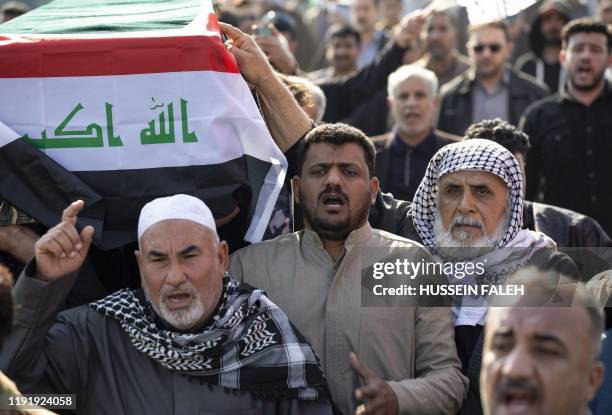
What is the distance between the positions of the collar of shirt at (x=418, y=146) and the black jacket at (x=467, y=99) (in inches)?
41.7

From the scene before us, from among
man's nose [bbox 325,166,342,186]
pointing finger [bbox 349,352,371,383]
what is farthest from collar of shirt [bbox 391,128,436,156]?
pointing finger [bbox 349,352,371,383]

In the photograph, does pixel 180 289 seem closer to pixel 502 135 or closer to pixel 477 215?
pixel 477 215

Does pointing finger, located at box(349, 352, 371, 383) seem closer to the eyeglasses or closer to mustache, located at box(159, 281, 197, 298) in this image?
mustache, located at box(159, 281, 197, 298)

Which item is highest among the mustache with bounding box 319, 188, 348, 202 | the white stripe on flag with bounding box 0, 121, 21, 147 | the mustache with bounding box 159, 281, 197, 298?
the white stripe on flag with bounding box 0, 121, 21, 147

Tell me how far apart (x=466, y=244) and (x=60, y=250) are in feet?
6.48

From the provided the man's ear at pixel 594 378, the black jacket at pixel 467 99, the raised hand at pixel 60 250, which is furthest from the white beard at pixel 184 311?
the black jacket at pixel 467 99

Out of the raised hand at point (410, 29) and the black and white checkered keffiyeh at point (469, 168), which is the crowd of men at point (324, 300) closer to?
the black and white checkered keffiyeh at point (469, 168)

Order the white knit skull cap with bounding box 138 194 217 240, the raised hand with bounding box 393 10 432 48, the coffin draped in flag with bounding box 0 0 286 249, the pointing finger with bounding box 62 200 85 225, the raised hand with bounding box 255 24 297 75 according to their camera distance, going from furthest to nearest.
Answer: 1. the raised hand with bounding box 393 10 432 48
2. the raised hand with bounding box 255 24 297 75
3. the coffin draped in flag with bounding box 0 0 286 249
4. the white knit skull cap with bounding box 138 194 217 240
5. the pointing finger with bounding box 62 200 85 225

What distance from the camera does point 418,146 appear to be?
25.1 feet

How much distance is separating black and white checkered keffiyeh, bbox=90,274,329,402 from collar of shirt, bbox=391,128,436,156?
3.23 metres

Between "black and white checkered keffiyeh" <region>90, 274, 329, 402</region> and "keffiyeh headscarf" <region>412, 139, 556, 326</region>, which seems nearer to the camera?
"black and white checkered keffiyeh" <region>90, 274, 329, 402</region>

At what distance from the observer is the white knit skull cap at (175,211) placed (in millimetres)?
4672

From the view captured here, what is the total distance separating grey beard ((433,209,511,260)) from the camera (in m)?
5.36

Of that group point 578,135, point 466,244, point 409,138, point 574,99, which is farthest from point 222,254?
point 574,99
